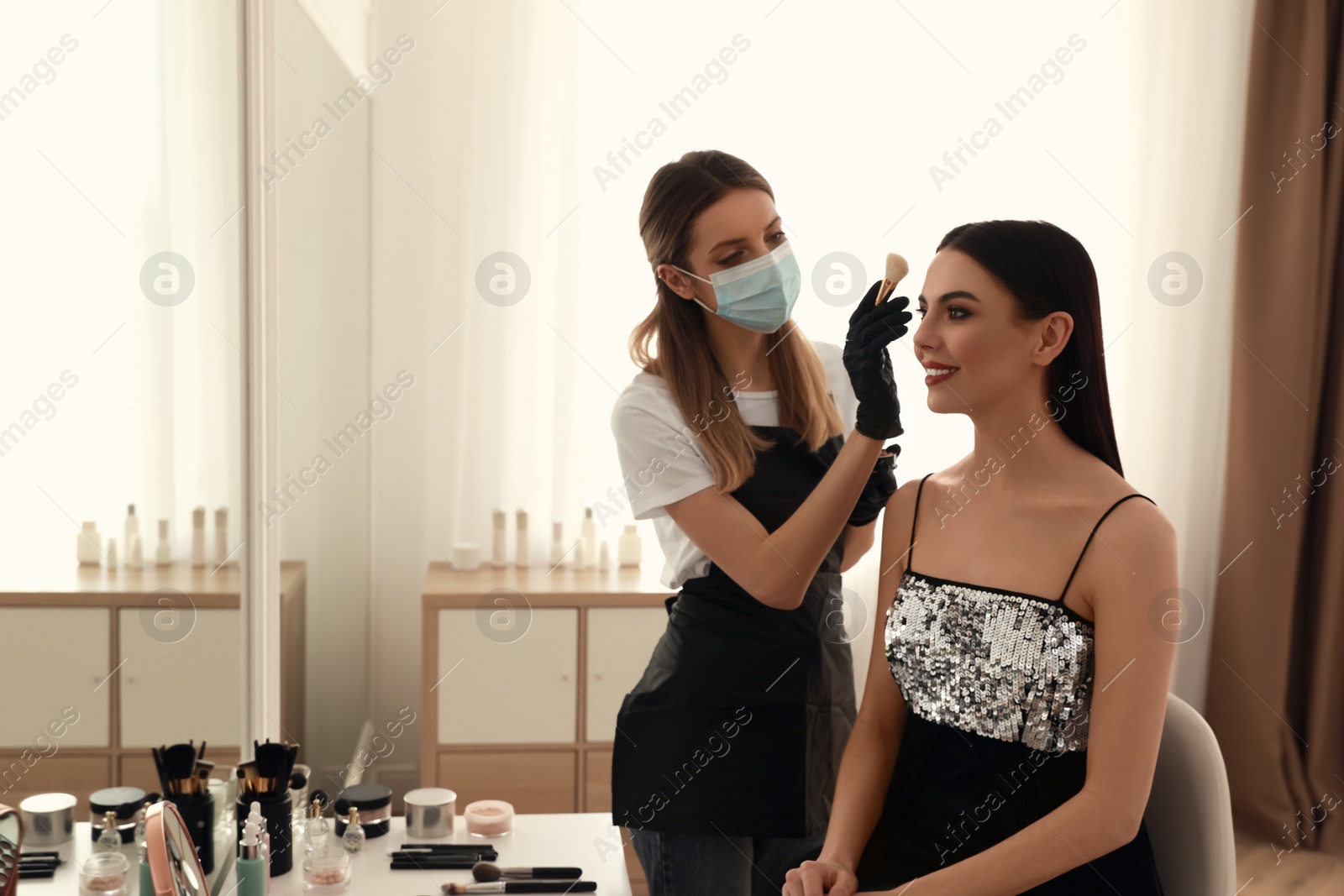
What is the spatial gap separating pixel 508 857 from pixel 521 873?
0.28 ft

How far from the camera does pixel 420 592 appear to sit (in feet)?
10.6

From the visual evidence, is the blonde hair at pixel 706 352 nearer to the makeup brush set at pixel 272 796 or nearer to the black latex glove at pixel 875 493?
the black latex glove at pixel 875 493

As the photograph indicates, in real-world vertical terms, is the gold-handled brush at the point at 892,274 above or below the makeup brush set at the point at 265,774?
above

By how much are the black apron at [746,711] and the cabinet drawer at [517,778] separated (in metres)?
1.57

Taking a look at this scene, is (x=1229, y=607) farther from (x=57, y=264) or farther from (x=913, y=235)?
(x=57, y=264)

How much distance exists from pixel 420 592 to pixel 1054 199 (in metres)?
2.29

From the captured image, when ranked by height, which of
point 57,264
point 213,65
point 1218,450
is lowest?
point 1218,450

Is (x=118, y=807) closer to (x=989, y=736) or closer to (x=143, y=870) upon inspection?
(x=143, y=870)

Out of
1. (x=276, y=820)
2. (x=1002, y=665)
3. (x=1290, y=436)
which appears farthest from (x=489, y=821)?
(x=1290, y=436)

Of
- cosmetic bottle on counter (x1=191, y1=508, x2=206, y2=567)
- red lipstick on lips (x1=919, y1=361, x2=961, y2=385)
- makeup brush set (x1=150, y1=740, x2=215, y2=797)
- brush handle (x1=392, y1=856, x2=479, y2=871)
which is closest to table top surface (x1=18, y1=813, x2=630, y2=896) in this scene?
brush handle (x1=392, y1=856, x2=479, y2=871)

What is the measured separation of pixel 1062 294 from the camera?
3.89 ft

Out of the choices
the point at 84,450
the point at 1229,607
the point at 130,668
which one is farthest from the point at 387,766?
the point at 1229,607

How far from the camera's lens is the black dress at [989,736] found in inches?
44.0

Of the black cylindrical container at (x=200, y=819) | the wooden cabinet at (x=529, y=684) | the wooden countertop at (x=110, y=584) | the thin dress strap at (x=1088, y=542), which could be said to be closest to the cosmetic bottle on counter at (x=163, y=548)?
the wooden countertop at (x=110, y=584)
